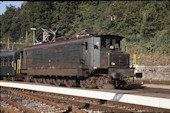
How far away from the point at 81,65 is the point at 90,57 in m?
1.03

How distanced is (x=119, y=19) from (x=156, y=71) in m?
14.1

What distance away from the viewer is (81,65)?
18.4 meters

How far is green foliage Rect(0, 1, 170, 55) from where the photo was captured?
3294cm

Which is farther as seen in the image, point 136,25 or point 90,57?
point 136,25

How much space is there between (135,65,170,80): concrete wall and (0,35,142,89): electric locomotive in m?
8.26

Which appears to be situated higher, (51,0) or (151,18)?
(51,0)

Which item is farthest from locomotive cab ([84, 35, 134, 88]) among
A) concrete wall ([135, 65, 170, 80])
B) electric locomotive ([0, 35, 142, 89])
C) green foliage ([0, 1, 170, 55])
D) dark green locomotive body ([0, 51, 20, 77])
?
green foliage ([0, 1, 170, 55])

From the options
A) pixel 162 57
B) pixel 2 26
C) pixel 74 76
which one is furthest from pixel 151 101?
pixel 2 26

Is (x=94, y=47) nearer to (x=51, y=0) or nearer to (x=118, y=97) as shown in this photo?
(x=118, y=97)

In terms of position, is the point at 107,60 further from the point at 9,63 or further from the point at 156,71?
the point at 9,63

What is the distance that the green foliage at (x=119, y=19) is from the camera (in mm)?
32938

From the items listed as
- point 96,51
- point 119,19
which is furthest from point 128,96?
point 119,19

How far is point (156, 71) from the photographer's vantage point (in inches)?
1012

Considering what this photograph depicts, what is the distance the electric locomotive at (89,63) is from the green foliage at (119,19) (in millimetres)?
13514
